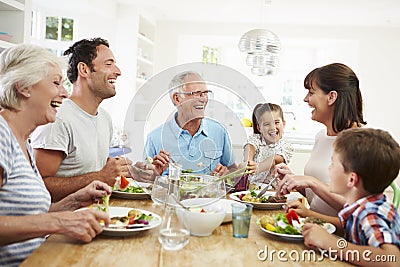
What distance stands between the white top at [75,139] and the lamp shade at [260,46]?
89.9 inches

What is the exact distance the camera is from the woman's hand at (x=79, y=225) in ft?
4.18

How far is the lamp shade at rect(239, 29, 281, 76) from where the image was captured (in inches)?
167

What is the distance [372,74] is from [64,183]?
639cm

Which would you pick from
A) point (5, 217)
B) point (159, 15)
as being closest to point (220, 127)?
point (5, 217)

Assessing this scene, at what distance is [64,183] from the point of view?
2008 mm

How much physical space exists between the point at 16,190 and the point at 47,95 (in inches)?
13.6

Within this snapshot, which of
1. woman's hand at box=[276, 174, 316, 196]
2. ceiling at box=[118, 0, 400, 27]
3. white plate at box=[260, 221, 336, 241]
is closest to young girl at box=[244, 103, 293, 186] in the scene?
woman's hand at box=[276, 174, 316, 196]

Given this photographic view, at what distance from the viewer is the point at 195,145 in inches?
76.9

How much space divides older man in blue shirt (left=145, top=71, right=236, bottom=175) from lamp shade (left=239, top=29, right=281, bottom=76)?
91.0 inches

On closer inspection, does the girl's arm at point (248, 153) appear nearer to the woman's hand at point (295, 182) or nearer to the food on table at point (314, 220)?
the woman's hand at point (295, 182)

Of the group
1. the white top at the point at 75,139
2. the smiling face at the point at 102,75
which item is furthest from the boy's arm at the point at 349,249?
the smiling face at the point at 102,75

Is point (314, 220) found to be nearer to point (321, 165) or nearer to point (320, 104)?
point (321, 165)

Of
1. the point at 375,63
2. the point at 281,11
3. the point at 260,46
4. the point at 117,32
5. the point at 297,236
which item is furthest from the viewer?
the point at 375,63

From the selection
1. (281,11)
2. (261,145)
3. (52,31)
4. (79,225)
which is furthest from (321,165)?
(52,31)
